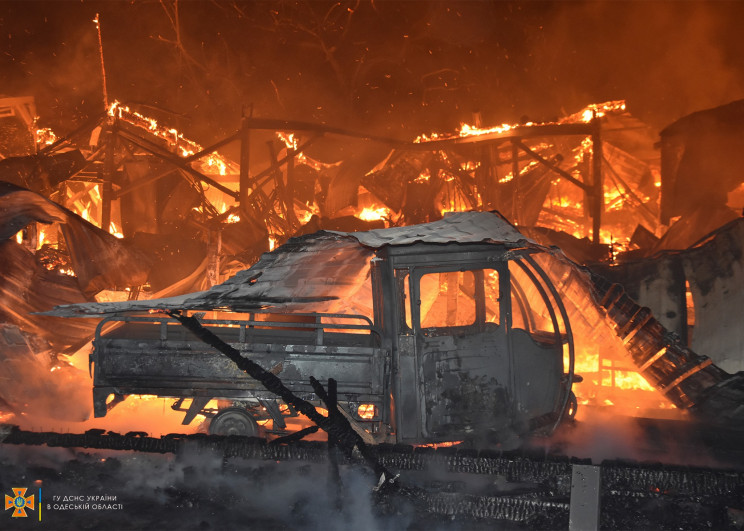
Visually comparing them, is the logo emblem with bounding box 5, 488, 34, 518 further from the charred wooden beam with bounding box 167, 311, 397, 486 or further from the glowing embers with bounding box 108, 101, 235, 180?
the glowing embers with bounding box 108, 101, 235, 180

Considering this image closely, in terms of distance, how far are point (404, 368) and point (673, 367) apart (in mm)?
4148

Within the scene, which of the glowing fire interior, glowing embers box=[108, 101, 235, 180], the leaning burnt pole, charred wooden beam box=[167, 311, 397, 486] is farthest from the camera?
glowing embers box=[108, 101, 235, 180]

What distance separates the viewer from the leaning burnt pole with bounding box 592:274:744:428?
6344 mm

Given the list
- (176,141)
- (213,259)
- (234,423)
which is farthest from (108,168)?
(234,423)

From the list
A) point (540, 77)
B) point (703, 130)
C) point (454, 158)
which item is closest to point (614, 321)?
point (454, 158)

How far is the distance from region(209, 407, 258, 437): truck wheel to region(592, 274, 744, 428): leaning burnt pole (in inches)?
198

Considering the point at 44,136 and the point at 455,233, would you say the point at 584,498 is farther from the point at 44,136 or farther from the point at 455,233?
the point at 44,136

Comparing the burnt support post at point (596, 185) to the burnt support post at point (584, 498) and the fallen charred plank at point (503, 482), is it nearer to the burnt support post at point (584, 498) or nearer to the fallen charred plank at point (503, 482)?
the fallen charred plank at point (503, 482)

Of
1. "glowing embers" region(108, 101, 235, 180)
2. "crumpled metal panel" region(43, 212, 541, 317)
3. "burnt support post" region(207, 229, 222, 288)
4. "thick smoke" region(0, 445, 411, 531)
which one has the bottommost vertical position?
"thick smoke" region(0, 445, 411, 531)

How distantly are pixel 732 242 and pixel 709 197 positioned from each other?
20.0ft

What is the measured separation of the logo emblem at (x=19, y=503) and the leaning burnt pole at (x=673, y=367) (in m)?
7.33

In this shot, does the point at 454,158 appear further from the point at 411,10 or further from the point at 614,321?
the point at 411,10

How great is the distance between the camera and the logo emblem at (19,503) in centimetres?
498

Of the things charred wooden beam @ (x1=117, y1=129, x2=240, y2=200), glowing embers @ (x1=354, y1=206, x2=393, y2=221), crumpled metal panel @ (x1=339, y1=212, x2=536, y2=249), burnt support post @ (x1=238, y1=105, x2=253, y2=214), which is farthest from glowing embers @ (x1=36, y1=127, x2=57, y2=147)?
crumpled metal panel @ (x1=339, y1=212, x2=536, y2=249)
